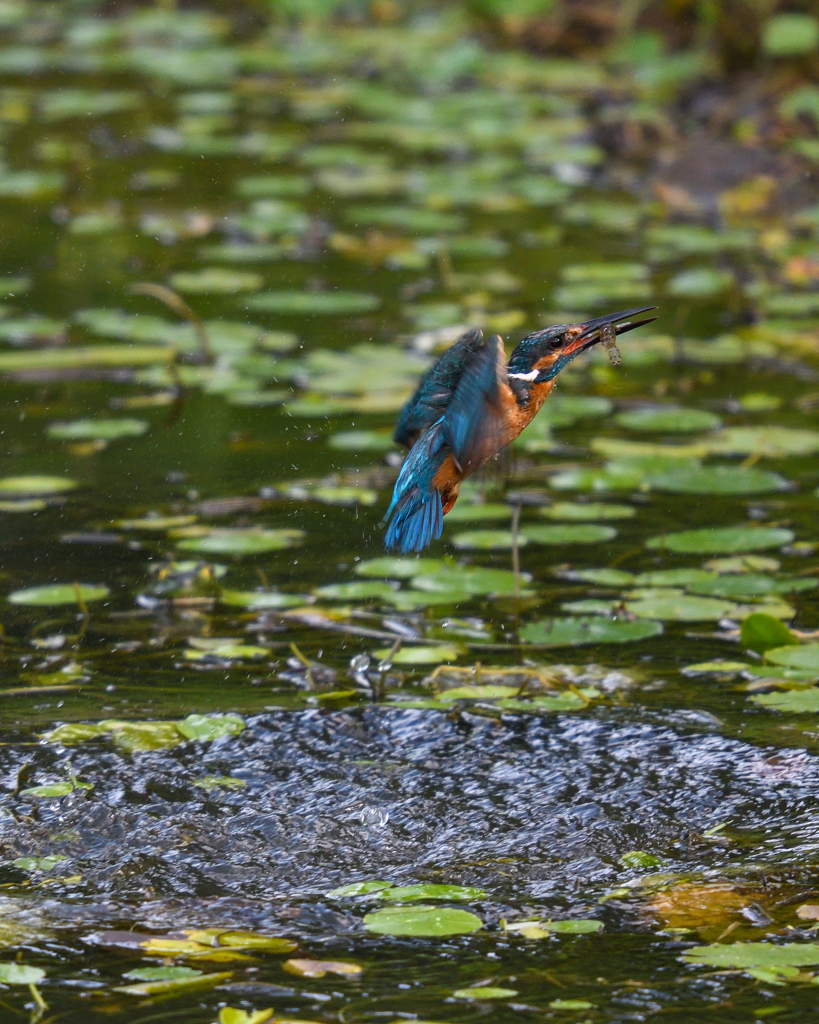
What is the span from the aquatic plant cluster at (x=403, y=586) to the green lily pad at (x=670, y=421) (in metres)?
0.02

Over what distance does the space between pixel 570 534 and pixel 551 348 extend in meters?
1.16

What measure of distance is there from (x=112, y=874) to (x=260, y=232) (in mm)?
4315

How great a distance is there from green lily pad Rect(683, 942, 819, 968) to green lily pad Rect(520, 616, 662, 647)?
110 cm

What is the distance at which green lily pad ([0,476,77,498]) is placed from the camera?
399 cm

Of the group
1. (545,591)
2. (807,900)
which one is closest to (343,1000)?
(807,900)

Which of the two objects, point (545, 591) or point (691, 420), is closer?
point (545, 591)

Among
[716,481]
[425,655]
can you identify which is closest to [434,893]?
[425,655]

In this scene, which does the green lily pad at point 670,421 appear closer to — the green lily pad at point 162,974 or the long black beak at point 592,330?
the long black beak at point 592,330

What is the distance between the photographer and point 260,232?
635cm

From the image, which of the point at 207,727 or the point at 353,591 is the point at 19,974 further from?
the point at 353,591

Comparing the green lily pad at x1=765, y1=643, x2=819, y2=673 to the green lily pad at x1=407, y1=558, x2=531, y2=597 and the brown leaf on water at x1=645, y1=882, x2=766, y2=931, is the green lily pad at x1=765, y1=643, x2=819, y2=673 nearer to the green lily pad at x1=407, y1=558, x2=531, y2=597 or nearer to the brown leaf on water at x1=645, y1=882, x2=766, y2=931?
the green lily pad at x1=407, y1=558, x2=531, y2=597

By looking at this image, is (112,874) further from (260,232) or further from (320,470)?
(260,232)

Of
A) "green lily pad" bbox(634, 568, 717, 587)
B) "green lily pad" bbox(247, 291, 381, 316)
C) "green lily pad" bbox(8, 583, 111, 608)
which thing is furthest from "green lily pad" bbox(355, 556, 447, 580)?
"green lily pad" bbox(247, 291, 381, 316)

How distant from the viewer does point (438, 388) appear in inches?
107
